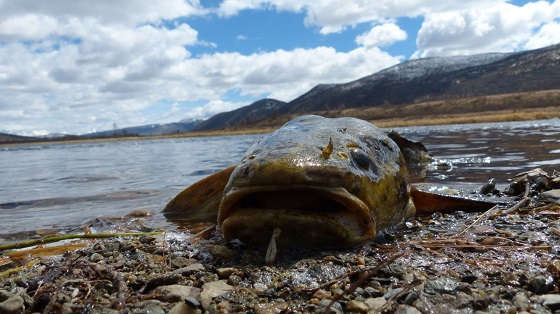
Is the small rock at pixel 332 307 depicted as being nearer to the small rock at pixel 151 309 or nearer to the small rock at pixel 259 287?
the small rock at pixel 259 287

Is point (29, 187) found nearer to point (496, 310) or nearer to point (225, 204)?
point (225, 204)

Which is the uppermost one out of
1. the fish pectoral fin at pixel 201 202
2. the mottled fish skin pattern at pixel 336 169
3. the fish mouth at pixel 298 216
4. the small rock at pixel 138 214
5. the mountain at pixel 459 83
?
the mountain at pixel 459 83

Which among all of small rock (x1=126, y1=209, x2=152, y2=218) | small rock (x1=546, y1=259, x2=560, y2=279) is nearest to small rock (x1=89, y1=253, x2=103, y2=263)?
small rock (x1=126, y1=209, x2=152, y2=218)

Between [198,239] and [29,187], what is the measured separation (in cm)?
887

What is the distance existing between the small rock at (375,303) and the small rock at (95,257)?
84.7 inches

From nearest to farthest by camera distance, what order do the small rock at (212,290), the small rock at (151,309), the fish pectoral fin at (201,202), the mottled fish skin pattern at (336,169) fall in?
the small rock at (151,309) → the small rock at (212,290) → the mottled fish skin pattern at (336,169) → the fish pectoral fin at (201,202)

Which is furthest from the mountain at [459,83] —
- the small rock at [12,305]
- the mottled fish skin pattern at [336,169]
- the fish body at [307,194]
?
the small rock at [12,305]

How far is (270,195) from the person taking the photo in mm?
3154

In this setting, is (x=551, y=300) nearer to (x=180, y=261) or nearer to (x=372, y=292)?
(x=372, y=292)

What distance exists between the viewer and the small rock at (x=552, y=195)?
4.52 m

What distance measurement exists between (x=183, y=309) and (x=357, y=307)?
2.91 ft

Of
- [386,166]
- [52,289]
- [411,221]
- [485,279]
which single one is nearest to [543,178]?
[411,221]

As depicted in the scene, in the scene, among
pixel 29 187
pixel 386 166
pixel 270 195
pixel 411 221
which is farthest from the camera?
pixel 29 187

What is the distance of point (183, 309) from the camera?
2.23m
